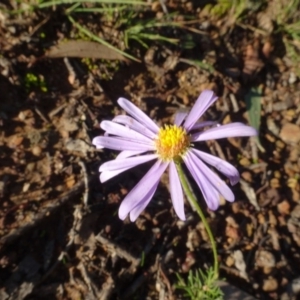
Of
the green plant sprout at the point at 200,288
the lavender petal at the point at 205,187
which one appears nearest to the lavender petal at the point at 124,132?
the lavender petal at the point at 205,187

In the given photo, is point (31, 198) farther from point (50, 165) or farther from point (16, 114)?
point (16, 114)

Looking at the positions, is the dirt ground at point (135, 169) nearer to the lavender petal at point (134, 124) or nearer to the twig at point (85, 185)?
the twig at point (85, 185)

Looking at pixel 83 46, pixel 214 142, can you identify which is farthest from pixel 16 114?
pixel 214 142

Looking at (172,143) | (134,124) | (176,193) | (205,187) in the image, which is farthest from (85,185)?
(205,187)

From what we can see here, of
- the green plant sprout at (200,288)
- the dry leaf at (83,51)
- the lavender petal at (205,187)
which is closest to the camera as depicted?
the lavender petal at (205,187)

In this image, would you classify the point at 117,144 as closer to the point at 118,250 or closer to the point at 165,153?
the point at 165,153

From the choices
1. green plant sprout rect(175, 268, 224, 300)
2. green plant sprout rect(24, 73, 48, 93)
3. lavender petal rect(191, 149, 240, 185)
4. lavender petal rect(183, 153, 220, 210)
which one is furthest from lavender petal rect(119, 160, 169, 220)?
green plant sprout rect(24, 73, 48, 93)

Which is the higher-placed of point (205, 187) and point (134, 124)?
point (134, 124)

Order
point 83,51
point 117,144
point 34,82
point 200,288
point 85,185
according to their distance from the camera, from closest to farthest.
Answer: point 117,144 < point 200,288 < point 85,185 < point 34,82 < point 83,51
